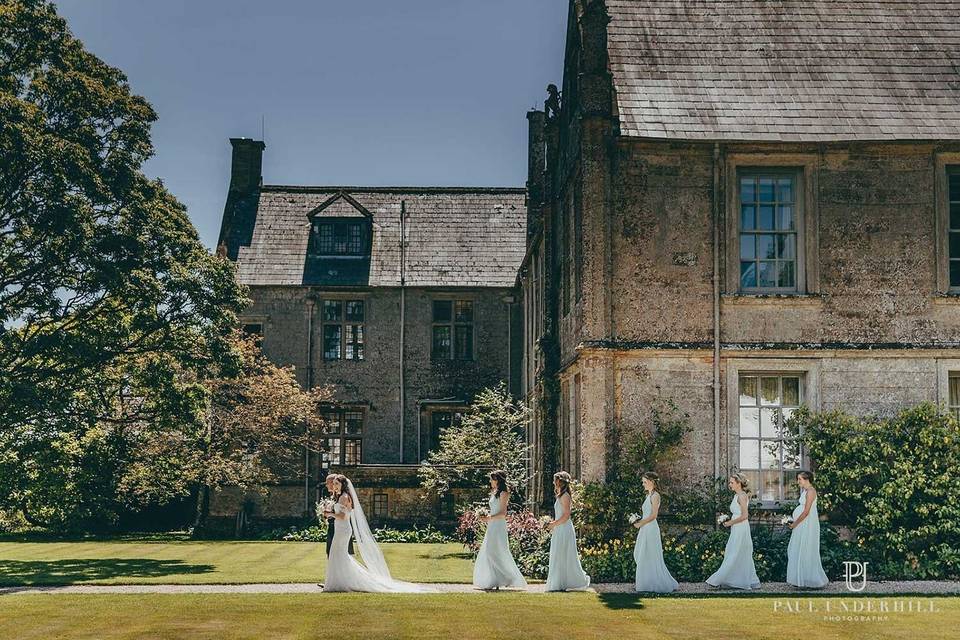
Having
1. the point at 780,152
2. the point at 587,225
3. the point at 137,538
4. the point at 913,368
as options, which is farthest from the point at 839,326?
the point at 137,538

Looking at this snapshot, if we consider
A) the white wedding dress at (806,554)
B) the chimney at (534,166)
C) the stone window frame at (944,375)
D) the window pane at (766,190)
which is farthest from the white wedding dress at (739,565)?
the chimney at (534,166)

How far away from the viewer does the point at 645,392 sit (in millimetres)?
20078

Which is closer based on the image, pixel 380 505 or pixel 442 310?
pixel 380 505

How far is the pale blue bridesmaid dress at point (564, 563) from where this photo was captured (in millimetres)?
17328

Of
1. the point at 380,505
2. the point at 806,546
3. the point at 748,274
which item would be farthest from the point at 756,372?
the point at 380,505

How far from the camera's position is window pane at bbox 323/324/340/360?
36.3 metres

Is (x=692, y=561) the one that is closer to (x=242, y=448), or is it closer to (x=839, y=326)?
(x=839, y=326)

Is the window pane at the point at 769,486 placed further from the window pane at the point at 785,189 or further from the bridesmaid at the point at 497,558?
the bridesmaid at the point at 497,558

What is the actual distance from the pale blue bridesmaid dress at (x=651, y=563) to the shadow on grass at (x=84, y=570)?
7927 millimetres

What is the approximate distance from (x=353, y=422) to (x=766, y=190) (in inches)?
722

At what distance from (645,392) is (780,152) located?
4549mm

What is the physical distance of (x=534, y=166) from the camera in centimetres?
3297

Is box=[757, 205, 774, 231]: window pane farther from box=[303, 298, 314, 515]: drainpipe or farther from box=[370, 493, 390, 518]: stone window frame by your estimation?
box=[303, 298, 314, 515]: drainpipe

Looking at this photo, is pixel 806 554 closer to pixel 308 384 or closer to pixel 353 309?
pixel 308 384
